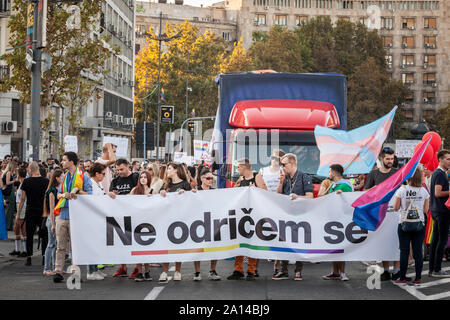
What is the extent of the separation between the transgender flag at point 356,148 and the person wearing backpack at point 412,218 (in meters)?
2.65

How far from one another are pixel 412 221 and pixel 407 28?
11514 centimetres

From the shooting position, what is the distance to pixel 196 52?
69875mm

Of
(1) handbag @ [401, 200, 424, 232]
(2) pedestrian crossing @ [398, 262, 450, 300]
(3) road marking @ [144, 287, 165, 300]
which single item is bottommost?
(2) pedestrian crossing @ [398, 262, 450, 300]

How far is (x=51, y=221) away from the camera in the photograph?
12.3 metres

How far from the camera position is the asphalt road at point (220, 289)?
34.8 feet

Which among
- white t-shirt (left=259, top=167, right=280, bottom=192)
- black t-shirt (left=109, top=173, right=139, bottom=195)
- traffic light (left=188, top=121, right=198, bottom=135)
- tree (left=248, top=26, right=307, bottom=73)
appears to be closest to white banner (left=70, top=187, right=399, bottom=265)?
black t-shirt (left=109, top=173, right=139, bottom=195)

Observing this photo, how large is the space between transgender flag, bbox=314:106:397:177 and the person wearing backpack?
2.65 meters

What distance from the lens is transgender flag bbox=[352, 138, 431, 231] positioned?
1120 centimetres

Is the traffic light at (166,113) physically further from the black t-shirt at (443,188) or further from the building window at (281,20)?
the building window at (281,20)

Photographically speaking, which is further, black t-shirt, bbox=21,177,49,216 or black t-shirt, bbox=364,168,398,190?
black t-shirt, bbox=21,177,49,216

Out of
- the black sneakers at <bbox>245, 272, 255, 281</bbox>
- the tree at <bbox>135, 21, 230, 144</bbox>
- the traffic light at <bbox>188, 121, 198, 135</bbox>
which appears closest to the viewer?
the black sneakers at <bbox>245, 272, 255, 281</bbox>

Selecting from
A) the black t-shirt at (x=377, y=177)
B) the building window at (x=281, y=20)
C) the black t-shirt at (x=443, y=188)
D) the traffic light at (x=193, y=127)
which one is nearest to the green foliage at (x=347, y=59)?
the traffic light at (x=193, y=127)

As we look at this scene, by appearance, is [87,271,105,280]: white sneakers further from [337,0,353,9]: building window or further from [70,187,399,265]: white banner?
[337,0,353,9]: building window
